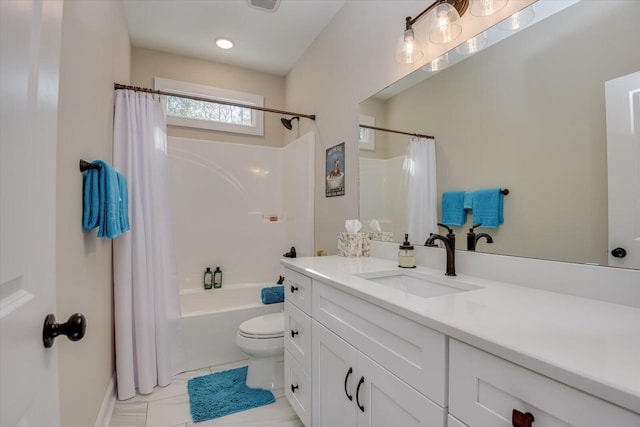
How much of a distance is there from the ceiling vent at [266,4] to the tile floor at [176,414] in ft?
9.15

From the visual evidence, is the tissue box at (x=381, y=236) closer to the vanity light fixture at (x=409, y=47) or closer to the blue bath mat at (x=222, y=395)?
the vanity light fixture at (x=409, y=47)

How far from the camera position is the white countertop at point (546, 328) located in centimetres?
48

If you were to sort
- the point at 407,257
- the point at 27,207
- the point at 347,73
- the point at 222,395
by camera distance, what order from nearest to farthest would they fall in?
the point at 27,207
the point at 407,257
the point at 222,395
the point at 347,73

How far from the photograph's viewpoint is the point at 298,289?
1587 millimetres

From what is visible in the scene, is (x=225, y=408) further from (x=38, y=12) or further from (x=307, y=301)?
(x=38, y=12)

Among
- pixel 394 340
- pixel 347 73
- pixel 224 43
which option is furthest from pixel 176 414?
pixel 224 43

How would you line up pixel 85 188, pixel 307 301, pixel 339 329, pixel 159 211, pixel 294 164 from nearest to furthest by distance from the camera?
pixel 339 329 → pixel 85 188 → pixel 307 301 → pixel 159 211 → pixel 294 164

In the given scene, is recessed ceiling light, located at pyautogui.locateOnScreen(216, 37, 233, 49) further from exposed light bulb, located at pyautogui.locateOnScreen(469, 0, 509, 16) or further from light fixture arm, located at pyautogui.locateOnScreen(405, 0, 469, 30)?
exposed light bulb, located at pyautogui.locateOnScreen(469, 0, 509, 16)

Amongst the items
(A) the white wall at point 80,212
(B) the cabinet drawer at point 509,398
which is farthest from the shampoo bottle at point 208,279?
(B) the cabinet drawer at point 509,398

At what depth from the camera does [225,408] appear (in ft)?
5.91

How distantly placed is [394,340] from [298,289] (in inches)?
30.5

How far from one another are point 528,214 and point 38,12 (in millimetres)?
1456

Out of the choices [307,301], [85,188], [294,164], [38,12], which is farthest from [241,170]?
[38,12]

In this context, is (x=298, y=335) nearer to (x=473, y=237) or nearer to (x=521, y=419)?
A: (x=473, y=237)
